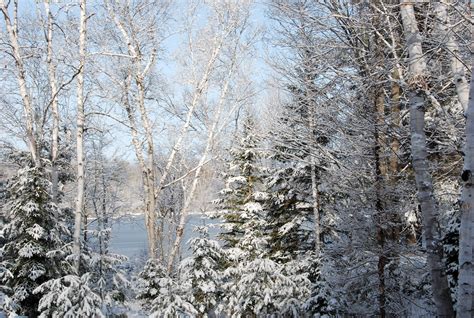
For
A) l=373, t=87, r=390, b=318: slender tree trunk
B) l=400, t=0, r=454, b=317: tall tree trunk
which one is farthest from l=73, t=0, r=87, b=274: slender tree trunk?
l=400, t=0, r=454, b=317: tall tree trunk

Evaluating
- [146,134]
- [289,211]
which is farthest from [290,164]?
[146,134]

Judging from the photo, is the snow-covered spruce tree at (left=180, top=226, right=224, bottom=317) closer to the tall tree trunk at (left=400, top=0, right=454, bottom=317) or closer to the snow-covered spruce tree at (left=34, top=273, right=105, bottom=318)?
the snow-covered spruce tree at (left=34, top=273, right=105, bottom=318)

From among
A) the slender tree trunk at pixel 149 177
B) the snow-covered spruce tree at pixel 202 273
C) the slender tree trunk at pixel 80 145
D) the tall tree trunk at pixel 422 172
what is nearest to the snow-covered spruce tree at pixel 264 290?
the snow-covered spruce tree at pixel 202 273

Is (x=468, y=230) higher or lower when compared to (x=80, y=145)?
lower

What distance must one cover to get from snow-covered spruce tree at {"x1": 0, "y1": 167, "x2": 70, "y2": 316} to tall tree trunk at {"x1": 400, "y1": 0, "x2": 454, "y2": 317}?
28.4 ft

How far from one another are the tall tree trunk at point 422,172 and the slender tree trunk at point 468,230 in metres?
1.18

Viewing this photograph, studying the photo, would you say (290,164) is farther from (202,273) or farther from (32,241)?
(32,241)

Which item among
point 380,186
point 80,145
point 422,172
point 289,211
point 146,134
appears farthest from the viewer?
point 289,211

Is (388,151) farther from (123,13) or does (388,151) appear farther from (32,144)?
(32,144)

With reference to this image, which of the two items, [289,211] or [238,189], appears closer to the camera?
[289,211]

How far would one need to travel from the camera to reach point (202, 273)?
11469 mm

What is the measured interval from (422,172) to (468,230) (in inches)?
55.0

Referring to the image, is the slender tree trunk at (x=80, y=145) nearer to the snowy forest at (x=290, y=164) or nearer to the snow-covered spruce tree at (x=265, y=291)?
the snowy forest at (x=290, y=164)

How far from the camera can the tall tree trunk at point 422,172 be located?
4262 millimetres
